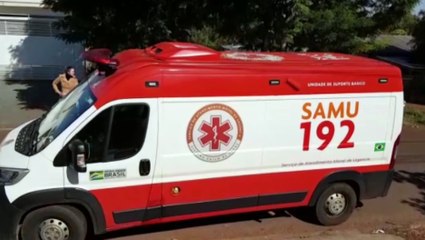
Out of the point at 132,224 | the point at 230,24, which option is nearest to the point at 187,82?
the point at 132,224

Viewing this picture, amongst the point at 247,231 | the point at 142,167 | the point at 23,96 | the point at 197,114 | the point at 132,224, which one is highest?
the point at 197,114

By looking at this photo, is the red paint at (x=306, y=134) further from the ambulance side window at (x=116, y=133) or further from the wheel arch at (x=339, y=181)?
the ambulance side window at (x=116, y=133)

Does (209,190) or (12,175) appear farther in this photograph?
(209,190)

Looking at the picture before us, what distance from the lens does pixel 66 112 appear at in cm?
566

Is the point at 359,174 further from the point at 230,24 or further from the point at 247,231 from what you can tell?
the point at 230,24

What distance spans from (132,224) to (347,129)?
9.09 ft

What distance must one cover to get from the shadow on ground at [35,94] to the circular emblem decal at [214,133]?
9.66 meters

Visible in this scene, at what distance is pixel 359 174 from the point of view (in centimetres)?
660

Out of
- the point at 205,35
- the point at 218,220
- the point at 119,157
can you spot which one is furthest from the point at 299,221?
the point at 205,35

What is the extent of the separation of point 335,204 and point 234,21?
6.57 meters

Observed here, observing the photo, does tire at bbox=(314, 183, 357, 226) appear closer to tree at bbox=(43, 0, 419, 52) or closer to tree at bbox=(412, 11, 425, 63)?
tree at bbox=(43, 0, 419, 52)

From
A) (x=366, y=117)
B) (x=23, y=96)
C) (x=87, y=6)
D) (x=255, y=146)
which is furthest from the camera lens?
(x=23, y=96)

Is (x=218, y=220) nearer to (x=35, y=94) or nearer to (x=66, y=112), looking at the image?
(x=66, y=112)

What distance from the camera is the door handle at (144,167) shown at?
553cm
